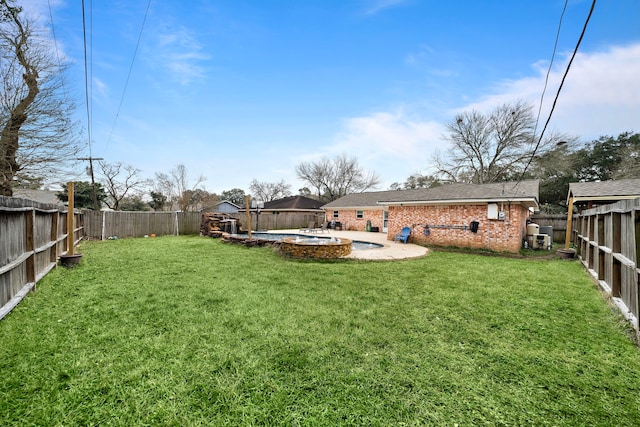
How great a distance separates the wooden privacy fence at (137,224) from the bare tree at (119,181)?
14.7m

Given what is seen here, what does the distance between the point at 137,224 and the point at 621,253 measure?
18.7 metres

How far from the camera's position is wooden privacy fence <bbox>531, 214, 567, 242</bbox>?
14926mm

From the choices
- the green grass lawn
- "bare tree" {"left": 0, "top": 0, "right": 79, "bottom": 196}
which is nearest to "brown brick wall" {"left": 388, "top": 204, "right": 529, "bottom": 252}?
the green grass lawn

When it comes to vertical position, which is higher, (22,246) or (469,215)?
(469,215)

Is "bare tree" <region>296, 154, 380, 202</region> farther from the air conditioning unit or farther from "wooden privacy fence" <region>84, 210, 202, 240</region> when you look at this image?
the air conditioning unit

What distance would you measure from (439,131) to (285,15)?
23181 mm

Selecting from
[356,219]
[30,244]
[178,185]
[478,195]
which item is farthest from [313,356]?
[178,185]

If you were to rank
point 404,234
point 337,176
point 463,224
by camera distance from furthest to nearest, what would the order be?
point 337,176, point 404,234, point 463,224

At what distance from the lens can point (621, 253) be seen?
170 inches

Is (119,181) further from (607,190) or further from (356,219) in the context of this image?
(607,190)

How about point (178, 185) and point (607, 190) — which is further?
point (178, 185)

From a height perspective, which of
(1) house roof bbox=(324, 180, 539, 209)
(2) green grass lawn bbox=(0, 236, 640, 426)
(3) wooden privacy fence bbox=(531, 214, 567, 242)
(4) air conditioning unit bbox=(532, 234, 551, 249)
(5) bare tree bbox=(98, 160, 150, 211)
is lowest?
(2) green grass lawn bbox=(0, 236, 640, 426)

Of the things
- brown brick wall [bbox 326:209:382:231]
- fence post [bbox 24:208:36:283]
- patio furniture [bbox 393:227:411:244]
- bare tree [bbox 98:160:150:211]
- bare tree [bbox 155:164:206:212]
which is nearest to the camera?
fence post [bbox 24:208:36:283]

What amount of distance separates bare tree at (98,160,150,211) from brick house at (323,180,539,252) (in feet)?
86.2
